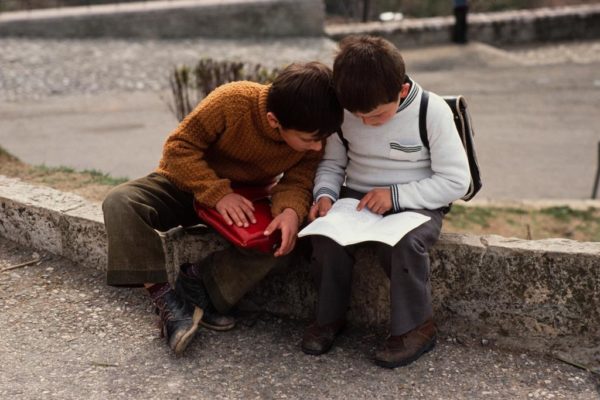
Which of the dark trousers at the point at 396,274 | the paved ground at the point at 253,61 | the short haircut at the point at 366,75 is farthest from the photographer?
the paved ground at the point at 253,61

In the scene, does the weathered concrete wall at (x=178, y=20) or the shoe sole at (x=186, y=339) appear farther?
the weathered concrete wall at (x=178, y=20)

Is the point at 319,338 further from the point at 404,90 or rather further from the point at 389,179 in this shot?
the point at 404,90

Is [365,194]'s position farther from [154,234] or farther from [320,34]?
[320,34]

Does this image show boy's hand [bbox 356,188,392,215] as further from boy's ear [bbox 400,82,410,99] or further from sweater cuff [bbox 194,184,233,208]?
sweater cuff [bbox 194,184,233,208]

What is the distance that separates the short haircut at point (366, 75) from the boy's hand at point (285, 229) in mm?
481

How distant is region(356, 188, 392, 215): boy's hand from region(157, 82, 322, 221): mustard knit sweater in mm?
238

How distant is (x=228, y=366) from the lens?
2.89m

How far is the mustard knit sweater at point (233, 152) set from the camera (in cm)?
298

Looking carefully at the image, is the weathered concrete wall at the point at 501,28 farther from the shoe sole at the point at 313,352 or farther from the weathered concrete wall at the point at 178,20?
the shoe sole at the point at 313,352

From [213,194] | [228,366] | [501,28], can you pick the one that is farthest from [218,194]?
[501,28]

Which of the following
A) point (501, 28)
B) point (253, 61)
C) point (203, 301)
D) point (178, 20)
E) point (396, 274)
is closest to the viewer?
point (396, 274)

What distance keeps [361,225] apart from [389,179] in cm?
26

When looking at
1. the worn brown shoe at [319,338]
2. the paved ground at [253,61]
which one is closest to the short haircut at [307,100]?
the worn brown shoe at [319,338]

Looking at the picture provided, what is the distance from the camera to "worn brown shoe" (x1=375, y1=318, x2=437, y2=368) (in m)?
2.86
